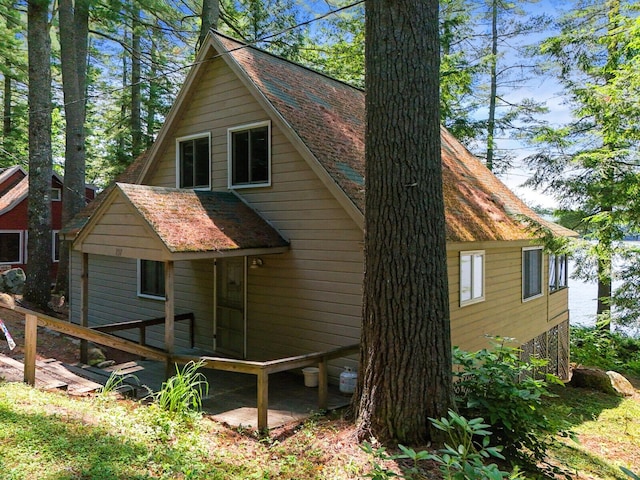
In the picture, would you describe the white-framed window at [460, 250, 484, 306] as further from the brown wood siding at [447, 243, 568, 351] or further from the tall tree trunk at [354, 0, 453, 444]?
the tall tree trunk at [354, 0, 453, 444]

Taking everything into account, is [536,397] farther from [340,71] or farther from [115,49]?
[115,49]

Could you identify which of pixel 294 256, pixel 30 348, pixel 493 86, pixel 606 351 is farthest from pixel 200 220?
pixel 493 86

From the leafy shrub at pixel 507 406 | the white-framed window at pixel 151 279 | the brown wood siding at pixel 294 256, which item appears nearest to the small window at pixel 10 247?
the white-framed window at pixel 151 279

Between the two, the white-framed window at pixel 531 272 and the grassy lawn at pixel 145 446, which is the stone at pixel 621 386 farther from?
the grassy lawn at pixel 145 446

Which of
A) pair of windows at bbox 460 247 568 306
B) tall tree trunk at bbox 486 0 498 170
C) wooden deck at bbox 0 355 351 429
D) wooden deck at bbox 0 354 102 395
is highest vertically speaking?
tall tree trunk at bbox 486 0 498 170

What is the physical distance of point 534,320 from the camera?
12.1 metres

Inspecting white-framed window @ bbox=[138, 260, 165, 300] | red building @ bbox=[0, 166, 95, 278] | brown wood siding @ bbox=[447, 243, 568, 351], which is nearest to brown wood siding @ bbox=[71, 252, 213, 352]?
white-framed window @ bbox=[138, 260, 165, 300]

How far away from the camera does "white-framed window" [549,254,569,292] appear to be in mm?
13406

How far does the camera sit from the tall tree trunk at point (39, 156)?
39.7 ft

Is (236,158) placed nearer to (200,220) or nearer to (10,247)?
(200,220)

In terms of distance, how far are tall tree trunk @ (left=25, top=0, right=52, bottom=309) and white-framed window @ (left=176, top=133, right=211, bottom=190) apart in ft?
14.5

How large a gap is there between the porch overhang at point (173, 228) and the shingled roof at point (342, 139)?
1733mm

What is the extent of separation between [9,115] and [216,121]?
866 inches

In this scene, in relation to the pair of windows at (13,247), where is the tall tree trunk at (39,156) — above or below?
above
